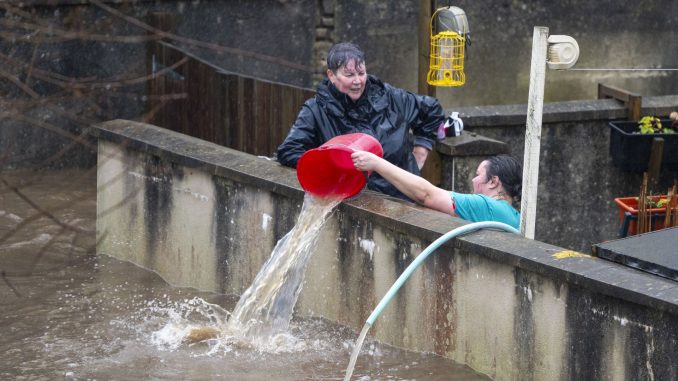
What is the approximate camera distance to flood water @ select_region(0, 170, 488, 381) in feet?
21.8

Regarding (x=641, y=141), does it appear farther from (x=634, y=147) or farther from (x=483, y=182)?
(x=483, y=182)

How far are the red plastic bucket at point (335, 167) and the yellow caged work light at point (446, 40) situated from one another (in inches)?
96.6

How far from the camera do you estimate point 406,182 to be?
6848mm

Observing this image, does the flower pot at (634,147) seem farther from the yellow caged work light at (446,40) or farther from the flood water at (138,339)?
the flood water at (138,339)

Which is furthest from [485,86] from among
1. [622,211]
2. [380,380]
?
[380,380]

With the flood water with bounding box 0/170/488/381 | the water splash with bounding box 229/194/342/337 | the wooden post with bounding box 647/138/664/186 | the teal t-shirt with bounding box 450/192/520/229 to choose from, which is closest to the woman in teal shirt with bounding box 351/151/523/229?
the teal t-shirt with bounding box 450/192/520/229

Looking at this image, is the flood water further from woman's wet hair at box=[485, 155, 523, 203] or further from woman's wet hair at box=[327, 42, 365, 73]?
woman's wet hair at box=[327, 42, 365, 73]

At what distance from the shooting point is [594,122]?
32.9 ft

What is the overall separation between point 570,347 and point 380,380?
1.10m

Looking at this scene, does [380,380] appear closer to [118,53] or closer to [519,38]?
[118,53]

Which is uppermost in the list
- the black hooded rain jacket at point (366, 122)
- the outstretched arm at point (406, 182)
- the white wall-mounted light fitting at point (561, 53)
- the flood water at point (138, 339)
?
the white wall-mounted light fitting at point (561, 53)

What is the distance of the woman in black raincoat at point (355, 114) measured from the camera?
7336 mm

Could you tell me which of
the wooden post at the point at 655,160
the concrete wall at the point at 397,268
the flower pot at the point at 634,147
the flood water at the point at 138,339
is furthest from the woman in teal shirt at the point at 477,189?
the wooden post at the point at 655,160

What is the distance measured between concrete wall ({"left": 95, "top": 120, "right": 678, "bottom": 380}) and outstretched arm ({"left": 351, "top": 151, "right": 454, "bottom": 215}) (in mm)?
86
